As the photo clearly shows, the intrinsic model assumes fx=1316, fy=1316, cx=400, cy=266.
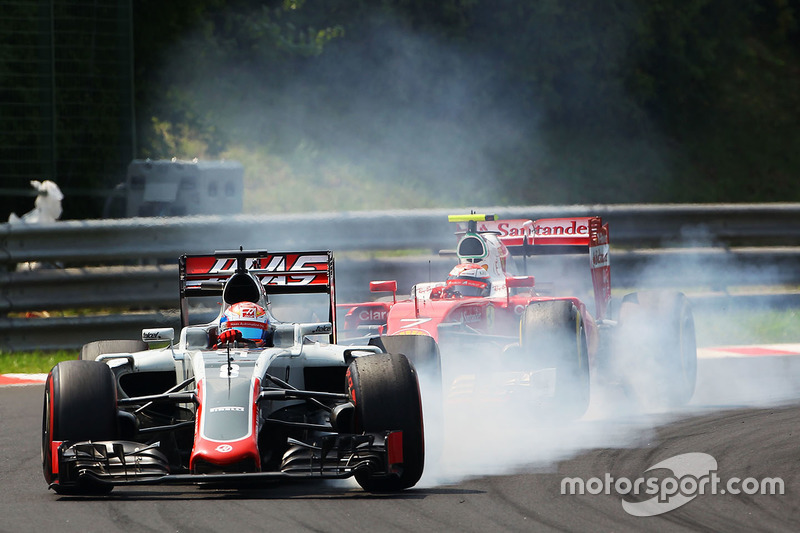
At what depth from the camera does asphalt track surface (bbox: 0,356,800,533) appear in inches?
238

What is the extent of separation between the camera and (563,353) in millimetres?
9383

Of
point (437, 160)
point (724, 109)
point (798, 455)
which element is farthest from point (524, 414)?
point (724, 109)

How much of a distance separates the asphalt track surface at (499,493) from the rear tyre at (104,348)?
70 cm

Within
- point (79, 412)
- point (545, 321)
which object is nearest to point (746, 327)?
point (545, 321)

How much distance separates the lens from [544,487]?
692 centimetres

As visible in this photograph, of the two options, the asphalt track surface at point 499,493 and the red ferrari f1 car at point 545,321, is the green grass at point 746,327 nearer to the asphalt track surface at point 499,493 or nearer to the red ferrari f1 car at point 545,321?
the red ferrari f1 car at point 545,321

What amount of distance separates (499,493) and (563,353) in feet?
8.95

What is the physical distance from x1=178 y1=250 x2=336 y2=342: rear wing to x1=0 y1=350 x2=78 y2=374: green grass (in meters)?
3.88

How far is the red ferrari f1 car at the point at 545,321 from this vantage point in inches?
372

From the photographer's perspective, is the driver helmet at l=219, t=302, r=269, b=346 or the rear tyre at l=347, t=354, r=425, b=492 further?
the driver helmet at l=219, t=302, r=269, b=346

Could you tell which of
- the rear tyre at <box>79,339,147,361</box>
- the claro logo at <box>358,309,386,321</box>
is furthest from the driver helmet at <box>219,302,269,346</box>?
the claro logo at <box>358,309,386,321</box>

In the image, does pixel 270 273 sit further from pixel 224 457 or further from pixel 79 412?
pixel 224 457

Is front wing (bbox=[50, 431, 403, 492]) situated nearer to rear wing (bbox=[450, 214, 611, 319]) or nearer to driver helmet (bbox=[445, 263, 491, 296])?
driver helmet (bbox=[445, 263, 491, 296])

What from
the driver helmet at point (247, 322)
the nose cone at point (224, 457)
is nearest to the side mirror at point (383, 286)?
the driver helmet at point (247, 322)
